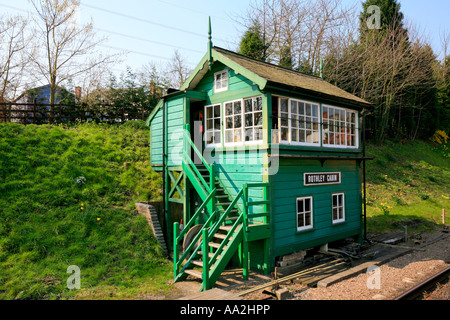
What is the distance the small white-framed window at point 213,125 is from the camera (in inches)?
442

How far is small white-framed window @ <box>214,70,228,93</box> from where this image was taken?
10.9 m

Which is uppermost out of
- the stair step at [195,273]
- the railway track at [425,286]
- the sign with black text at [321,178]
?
the sign with black text at [321,178]

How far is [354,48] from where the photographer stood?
83.3 ft

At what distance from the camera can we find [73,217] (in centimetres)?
1115

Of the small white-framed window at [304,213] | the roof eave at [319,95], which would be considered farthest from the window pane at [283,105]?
the small white-framed window at [304,213]

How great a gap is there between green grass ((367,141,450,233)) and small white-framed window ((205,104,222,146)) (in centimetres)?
983

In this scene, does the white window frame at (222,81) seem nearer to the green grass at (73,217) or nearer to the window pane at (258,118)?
the window pane at (258,118)

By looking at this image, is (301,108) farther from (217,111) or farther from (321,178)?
(217,111)

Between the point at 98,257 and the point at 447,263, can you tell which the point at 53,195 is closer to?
the point at 98,257

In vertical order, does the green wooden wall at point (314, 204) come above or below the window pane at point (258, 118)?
below

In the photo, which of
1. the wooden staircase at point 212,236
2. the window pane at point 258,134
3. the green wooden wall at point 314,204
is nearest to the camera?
the wooden staircase at point 212,236

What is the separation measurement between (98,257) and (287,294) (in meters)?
5.81

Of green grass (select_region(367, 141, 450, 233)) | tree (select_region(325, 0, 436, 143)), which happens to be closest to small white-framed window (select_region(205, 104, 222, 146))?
green grass (select_region(367, 141, 450, 233))

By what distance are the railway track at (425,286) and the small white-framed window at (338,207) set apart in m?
3.62
